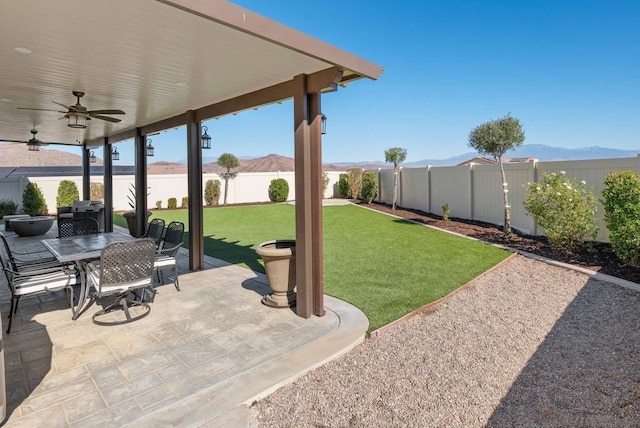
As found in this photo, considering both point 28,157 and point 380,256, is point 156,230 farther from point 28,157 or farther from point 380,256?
point 28,157

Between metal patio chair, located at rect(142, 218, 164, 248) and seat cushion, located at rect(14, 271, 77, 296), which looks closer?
seat cushion, located at rect(14, 271, 77, 296)

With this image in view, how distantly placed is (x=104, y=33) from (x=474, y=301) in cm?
501

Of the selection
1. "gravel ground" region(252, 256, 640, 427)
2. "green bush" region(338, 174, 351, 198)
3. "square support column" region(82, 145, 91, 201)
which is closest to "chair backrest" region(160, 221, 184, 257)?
"gravel ground" region(252, 256, 640, 427)

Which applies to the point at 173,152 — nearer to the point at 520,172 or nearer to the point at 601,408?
the point at 520,172

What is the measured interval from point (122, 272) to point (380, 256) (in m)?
4.53

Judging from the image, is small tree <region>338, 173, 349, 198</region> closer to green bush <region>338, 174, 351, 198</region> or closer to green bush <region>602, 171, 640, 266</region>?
green bush <region>338, 174, 351, 198</region>

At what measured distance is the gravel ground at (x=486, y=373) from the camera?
2.49 meters

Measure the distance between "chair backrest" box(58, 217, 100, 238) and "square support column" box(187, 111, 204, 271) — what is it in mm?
1903

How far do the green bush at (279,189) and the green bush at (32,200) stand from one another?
32.4 ft

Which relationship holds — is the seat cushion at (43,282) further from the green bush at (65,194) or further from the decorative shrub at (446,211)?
the green bush at (65,194)

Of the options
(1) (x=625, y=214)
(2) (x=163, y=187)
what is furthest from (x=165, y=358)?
(2) (x=163, y=187)

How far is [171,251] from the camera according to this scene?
5305mm

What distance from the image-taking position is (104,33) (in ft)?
9.98

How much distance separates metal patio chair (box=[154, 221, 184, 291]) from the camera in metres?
4.98
